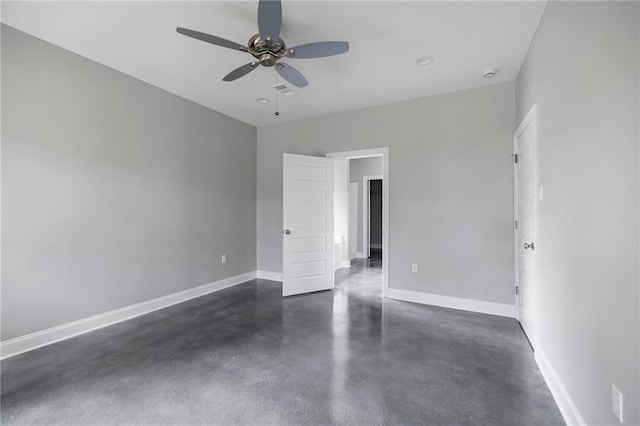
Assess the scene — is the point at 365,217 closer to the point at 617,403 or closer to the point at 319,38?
the point at 319,38

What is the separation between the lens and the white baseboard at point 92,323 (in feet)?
8.16

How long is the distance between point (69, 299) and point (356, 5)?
3760mm

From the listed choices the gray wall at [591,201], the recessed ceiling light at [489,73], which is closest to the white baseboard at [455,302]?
the gray wall at [591,201]

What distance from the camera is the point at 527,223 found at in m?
2.84

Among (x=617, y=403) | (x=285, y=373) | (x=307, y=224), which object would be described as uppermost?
(x=307, y=224)

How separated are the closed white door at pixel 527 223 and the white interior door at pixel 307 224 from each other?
8.22ft

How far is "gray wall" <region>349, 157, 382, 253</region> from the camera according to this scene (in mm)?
7125

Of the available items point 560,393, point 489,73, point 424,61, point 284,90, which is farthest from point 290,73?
point 560,393

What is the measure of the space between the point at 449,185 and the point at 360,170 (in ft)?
12.1

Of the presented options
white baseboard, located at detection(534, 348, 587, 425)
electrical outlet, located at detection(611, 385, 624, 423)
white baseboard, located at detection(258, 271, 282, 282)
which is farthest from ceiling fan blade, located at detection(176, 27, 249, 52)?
white baseboard, located at detection(258, 271, 282, 282)

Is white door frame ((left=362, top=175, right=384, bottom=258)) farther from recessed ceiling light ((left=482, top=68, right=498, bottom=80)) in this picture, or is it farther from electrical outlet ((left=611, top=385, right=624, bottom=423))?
electrical outlet ((left=611, top=385, right=624, bottom=423))

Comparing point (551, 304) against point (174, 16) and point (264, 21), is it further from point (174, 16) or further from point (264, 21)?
point (174, 16)

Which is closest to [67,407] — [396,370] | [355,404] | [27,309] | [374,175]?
[27,309]

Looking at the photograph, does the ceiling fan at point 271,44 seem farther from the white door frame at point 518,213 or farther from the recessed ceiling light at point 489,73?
the recessed ceiling light at point 489,73
